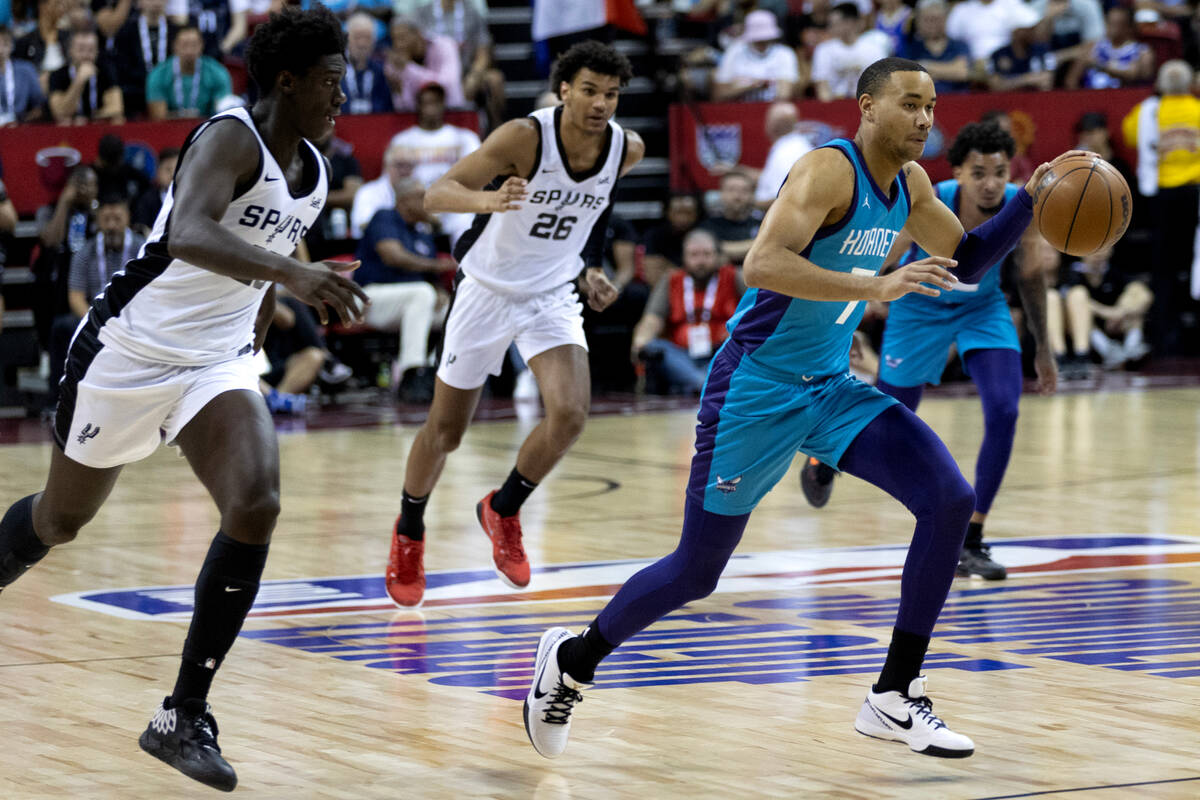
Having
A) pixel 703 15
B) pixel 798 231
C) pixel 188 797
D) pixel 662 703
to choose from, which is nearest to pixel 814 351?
pixel 798 231

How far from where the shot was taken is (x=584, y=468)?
1086cm

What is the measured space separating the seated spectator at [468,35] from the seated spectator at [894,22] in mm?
3960

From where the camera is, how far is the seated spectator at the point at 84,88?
14.5m

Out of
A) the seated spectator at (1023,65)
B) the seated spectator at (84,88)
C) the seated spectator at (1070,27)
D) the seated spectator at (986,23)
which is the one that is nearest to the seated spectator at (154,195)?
the seated spectator at (84,88)

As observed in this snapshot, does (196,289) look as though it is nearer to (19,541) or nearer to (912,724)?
(19,541)

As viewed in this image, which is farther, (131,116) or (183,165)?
(131,116)

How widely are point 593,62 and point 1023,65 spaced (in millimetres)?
11540

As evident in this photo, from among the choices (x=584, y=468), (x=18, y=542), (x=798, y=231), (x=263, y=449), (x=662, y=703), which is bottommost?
(x=584, y=468)

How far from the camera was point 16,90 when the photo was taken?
14.5 m

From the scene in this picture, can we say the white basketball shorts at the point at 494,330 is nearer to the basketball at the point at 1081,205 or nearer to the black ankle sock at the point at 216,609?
the basketball at the point at 1081,205

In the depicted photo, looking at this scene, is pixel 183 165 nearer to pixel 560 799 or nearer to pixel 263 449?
pixel 263 449

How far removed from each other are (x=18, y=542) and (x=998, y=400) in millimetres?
4016

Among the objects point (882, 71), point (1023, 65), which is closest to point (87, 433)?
point (882, 71)

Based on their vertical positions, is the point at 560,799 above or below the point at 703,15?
below
